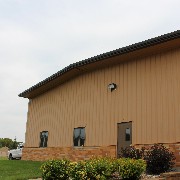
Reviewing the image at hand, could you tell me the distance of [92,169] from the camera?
10773 mm

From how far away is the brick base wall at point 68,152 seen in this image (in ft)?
63.4

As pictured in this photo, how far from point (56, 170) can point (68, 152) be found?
1117cm

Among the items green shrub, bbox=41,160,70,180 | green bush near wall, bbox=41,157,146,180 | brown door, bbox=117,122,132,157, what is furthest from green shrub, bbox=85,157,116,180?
brown door, bbox=117,122,132,157

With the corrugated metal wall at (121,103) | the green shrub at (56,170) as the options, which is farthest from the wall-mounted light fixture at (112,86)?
the green shrub at (56,170)

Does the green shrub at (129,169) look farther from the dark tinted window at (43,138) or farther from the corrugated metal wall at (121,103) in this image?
the dark tinted window at (43,138)

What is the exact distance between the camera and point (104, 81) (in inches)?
808

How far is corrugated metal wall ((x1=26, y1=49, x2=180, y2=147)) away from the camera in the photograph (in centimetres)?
1623

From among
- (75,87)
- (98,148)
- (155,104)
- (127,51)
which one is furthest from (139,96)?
(75,87)

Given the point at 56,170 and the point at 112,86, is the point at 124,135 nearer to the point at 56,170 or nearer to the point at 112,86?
the point at 112,86

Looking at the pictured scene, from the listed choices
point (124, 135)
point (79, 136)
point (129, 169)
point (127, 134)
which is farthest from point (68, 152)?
point (129, 169)

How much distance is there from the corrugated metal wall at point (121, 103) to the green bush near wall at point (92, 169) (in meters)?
4.62

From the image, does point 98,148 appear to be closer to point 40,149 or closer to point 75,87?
point 75,87

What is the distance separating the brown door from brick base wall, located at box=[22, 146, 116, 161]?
22.6 inches

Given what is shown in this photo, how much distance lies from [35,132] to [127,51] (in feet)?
44.1
